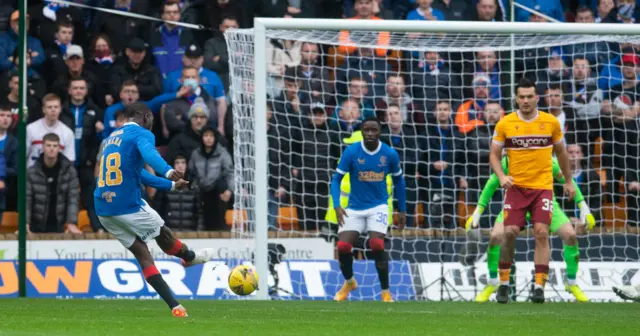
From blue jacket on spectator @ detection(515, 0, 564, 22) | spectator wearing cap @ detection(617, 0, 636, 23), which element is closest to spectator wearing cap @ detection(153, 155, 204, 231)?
blue jacket on spectator @ detection(515, 0, 564, 22)

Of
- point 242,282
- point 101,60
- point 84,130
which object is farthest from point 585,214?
point 101,60

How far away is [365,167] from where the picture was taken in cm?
1422

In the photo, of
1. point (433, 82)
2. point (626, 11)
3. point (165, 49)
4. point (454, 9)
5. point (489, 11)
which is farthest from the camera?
point (626, 11)

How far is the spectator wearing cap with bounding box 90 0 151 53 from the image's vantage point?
16562mm

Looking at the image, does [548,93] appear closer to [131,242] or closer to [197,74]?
[197,74]

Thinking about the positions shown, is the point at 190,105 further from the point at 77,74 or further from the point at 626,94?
the point at 626,94

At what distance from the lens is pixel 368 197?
14.3 metres

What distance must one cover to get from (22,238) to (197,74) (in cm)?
353

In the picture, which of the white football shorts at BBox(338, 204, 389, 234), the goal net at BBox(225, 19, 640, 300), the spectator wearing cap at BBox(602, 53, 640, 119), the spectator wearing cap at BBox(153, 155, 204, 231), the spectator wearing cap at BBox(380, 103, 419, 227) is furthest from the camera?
the spectator wearing cap at BBox(602, 53, 640, 119)

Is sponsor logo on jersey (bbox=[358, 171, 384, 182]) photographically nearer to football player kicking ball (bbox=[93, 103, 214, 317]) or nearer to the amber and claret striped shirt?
the amber and claret striped shirt

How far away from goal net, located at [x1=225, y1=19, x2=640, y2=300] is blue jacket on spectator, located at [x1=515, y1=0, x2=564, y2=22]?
0.93 meters

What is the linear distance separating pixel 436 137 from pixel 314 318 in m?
6.26

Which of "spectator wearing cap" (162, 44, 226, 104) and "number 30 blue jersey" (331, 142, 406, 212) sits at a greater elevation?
"spectator wearing cap" (162, 44, 226, 104)

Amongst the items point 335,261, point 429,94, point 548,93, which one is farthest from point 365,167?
point 548,93
